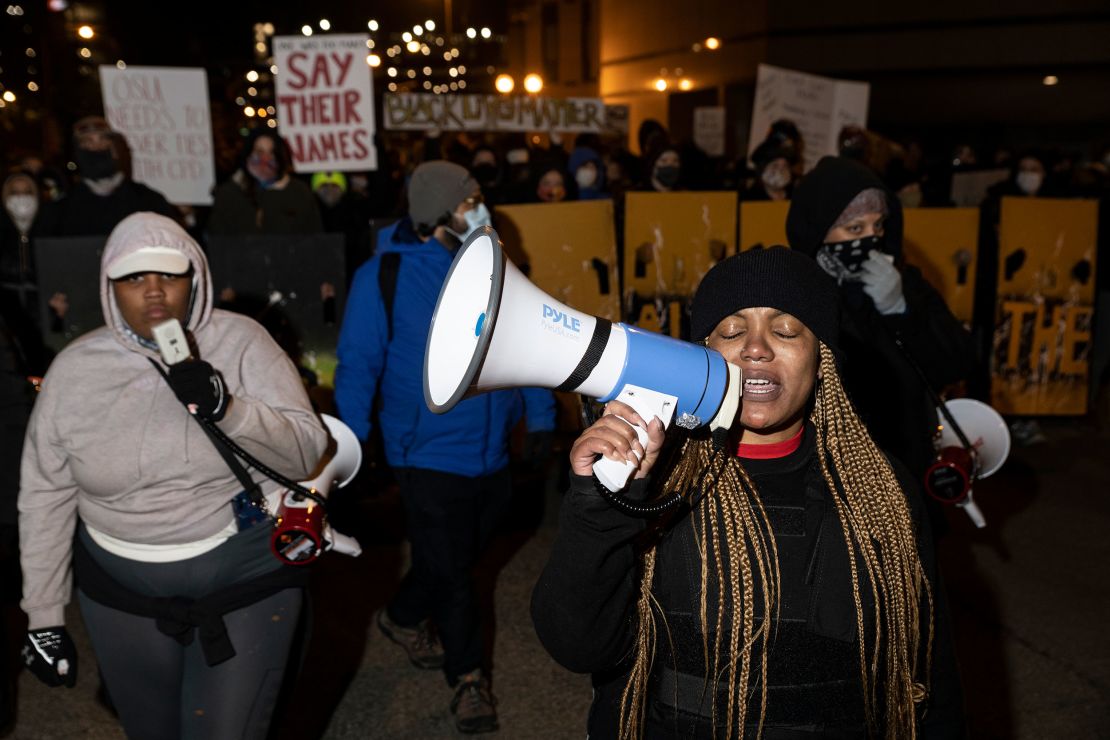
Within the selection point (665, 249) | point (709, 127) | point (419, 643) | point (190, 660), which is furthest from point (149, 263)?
point (709, 127)

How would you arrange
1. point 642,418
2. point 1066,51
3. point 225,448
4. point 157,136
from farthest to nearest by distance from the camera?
1. point 1066,51
2. point 157,136
3. point 225,448
4. point 642,418

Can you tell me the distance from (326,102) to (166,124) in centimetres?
117

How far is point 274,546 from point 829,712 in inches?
55.7

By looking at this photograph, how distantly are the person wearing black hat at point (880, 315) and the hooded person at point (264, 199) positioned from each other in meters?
4.40

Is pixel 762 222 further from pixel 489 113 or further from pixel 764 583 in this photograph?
pixel 764 583

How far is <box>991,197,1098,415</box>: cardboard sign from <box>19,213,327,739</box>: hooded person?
5.91 metres

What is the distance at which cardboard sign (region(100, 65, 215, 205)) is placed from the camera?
6953 millimetres

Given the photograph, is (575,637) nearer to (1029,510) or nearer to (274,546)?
(274,546)

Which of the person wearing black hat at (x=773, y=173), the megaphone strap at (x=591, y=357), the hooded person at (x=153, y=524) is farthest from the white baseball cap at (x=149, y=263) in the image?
the person wearing black hat at (x=773, y=173)

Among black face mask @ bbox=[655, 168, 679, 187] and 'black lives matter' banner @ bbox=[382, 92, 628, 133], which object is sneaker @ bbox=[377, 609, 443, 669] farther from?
'black lives matter' banner @ bbox=[382, 92, 628, 133]

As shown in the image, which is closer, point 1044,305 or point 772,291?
point 772,291

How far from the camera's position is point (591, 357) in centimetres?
155

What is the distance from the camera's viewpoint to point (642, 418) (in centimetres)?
156

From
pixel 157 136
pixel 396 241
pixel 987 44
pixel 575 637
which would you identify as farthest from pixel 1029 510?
pixel 987 44
